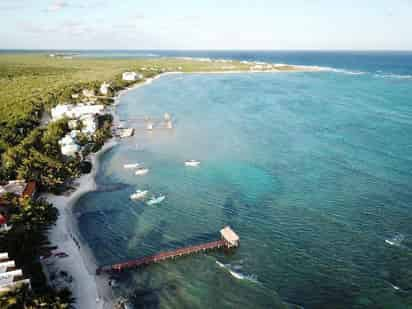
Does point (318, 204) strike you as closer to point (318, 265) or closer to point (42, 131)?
point (318, 265)

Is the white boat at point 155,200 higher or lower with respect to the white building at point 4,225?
lower

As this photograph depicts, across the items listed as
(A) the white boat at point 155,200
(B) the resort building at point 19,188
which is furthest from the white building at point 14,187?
(A) the white boat at point 155,200

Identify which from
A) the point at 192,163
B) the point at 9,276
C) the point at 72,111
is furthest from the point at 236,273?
the point at 72,111

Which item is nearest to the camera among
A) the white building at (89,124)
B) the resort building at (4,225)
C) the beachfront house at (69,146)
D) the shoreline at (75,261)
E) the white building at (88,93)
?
the shoreline at (75,261)

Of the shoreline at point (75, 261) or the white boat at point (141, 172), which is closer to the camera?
the shoreline at point (75, 261)

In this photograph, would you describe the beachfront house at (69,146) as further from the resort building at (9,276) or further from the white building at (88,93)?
the white building at (88,93)

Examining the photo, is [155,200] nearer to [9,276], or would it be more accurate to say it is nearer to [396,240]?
[9,276]

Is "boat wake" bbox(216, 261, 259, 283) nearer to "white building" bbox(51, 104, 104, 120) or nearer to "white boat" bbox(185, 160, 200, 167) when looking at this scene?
"white boat" bbox(185, 160, 200, 167)
